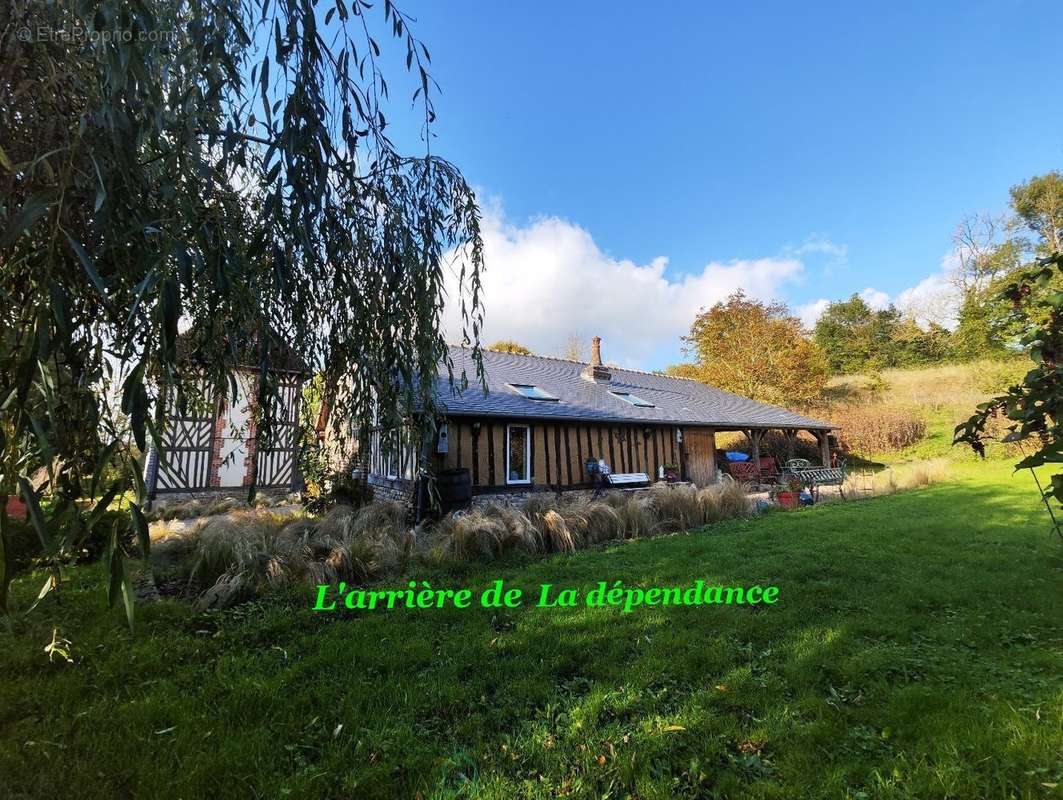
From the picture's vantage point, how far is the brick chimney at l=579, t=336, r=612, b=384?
1566 cm

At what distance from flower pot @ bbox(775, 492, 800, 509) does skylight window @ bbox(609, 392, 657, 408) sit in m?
4.73

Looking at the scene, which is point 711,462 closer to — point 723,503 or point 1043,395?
point 723,503

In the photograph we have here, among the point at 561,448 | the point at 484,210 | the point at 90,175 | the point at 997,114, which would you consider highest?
the point at 997,114

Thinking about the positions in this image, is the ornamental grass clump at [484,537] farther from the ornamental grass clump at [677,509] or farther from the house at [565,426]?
the ornamental grass clump at [677,509]

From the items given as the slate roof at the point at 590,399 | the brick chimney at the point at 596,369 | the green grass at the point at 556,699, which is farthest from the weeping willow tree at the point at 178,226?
the brick chimney at the point at 596,369

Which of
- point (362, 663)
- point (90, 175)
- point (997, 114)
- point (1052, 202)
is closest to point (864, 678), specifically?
point (362, 663)

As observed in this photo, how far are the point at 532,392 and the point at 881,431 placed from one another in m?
17.9

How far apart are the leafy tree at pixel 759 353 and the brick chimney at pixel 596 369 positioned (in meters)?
12.4

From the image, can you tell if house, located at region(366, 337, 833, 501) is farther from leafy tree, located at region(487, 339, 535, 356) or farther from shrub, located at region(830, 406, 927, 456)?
leafy tree, located at region(487, 339, 535, 356)

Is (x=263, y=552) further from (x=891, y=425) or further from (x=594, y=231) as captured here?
(x=891, y=425)

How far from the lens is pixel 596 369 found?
15.7m

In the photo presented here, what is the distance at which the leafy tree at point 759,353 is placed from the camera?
2380 centimetres

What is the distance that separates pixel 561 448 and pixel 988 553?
24.0 feet

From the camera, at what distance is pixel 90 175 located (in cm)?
167
